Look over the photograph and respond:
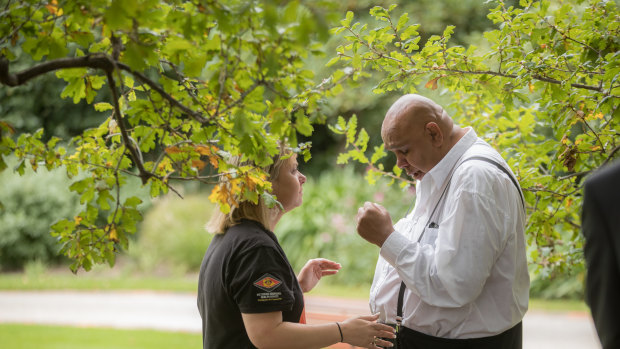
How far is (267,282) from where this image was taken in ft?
7.61

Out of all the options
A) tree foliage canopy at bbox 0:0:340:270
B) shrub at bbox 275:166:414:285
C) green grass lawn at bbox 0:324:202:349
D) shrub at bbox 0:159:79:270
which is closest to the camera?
tree foliage canopy at bbox 0:0:340:270

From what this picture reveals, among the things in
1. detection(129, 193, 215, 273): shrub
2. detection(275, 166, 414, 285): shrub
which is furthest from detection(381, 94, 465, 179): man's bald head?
detection(129, 193, 215, 273): shrub

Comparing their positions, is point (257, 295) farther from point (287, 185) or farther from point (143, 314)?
point (143, 314)

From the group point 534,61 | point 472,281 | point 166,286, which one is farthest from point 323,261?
point 166,286

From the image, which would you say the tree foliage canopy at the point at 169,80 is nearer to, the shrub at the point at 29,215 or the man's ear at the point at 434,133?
the man's ear at the point at 434,133

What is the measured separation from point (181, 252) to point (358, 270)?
3798mm

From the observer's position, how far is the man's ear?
8.64 feet

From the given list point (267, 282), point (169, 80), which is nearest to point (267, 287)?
point (267, 282)

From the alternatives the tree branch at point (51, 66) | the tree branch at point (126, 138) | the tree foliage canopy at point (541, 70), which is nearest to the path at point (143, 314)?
the tree foliage canopy at point (541, 70)

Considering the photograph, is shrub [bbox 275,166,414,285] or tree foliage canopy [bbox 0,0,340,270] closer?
tree foliage canopy [bbox 0,0,340,270]

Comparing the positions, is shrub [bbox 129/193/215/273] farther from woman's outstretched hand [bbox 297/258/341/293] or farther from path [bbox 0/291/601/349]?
A: woman's outstretched hand [bbox 297/258/341/293]

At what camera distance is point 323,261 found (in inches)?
119

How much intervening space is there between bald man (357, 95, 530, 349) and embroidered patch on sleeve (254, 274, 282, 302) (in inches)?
16.7

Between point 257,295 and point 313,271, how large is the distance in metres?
0.77
